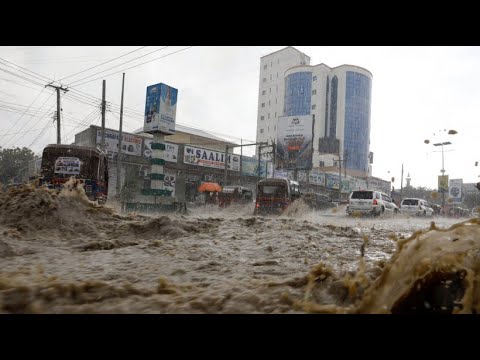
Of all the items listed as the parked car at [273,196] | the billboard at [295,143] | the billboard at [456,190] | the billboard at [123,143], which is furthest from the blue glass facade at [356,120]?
the parked car at [273,196]

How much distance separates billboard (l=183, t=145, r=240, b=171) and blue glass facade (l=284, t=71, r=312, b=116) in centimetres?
4264

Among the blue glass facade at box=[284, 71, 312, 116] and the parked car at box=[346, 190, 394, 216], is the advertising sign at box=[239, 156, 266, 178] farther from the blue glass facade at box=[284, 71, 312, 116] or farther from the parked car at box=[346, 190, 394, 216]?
the blue glass facade at box=[284, 71, 312, 116]

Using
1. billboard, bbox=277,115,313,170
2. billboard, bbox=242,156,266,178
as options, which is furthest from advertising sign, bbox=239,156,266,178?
billboard, bbox=277,115,313,170

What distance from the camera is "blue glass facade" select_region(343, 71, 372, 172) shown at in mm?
76625

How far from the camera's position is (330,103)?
263 ft

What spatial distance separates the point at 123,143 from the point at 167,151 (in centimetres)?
378

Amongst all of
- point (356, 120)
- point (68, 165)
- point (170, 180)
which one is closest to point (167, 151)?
point (170, 180)

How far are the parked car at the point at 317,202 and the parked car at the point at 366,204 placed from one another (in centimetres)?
297

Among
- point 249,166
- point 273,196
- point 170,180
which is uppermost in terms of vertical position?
point 249,166

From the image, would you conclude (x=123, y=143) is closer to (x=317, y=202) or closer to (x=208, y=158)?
(x=208, y=158)

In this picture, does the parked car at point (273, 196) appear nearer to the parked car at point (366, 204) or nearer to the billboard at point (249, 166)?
the parked car at point (366, 204)

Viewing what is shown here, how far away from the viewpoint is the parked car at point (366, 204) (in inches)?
735

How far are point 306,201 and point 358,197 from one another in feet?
10.4

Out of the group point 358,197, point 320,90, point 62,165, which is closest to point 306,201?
point 358,197
